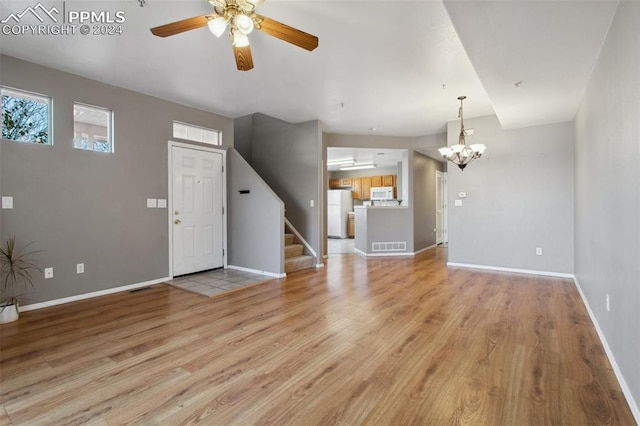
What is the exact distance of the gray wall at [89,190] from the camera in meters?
3.21

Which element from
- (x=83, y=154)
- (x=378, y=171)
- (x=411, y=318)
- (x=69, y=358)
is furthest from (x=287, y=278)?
(x=378, y=171)

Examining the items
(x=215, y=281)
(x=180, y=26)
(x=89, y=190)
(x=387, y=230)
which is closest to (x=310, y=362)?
(x=180, y=26)

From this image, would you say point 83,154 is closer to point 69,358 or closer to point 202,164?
point 202,164

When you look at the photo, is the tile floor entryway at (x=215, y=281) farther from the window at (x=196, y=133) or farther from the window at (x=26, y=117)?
the window at (x=26, y=117)

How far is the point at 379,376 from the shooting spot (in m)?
1.98

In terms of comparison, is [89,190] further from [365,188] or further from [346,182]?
[346,182]

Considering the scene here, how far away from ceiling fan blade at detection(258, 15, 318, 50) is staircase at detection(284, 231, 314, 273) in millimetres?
3568

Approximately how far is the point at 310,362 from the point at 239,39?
239cm

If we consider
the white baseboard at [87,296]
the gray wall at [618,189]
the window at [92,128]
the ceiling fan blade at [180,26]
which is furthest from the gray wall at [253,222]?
the gray wall at [618,189]

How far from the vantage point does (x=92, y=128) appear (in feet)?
12.4

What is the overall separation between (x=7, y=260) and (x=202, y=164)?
262 centimetres

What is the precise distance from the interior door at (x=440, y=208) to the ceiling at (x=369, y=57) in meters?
3.90

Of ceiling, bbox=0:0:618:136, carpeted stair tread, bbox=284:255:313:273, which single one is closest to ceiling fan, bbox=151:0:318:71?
ceiling, bbox=0:0:618:136

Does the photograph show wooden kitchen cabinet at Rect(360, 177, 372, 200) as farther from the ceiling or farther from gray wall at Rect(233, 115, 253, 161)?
the ceiling
